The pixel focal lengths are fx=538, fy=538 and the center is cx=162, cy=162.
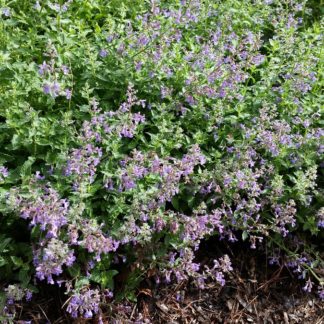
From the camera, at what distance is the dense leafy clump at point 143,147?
3072mm

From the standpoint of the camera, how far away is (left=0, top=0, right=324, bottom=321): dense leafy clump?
3.07m

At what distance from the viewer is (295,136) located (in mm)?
3871

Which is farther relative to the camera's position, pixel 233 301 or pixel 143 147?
pixel 233 301

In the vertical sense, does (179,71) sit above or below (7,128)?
above

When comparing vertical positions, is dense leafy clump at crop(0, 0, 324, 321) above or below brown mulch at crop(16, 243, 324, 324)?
above

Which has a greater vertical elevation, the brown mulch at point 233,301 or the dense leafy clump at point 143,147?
the dense leafy clump at point 143,147

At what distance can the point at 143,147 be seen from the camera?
3533 millimetres

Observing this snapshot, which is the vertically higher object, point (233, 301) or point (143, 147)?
point (143, 147)

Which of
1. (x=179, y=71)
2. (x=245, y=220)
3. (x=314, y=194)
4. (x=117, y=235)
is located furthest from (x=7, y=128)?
(x=314, y=194)

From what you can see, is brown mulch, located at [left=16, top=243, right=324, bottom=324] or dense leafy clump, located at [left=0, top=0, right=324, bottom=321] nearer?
dense leafy clump, located at [left=0, top=0, right=324, bottom=321]

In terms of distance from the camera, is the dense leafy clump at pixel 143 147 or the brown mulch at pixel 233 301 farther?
the brown mulch at pixel 233 301

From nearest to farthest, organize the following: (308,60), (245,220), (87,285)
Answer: (87,285) < (245,220) < (308,60)

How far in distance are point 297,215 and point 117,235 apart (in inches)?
55.5

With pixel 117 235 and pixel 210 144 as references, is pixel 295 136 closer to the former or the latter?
pixel 210 144
